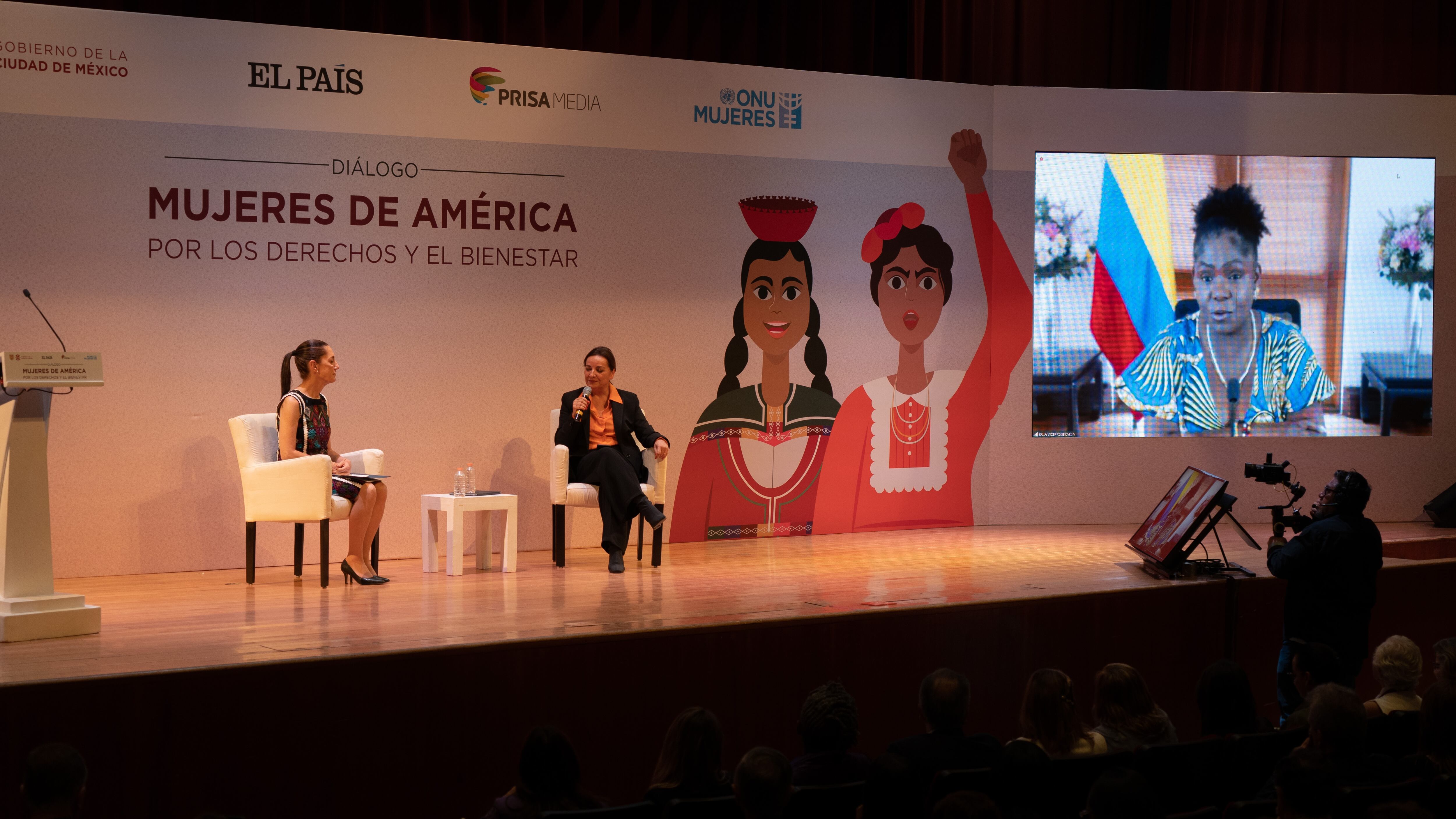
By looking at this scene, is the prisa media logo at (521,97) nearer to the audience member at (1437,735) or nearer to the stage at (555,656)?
the stage at (555,656)

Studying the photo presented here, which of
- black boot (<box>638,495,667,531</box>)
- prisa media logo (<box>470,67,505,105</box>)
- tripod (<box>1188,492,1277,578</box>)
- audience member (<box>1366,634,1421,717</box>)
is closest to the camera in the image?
audience member (<box>1366,634,1421,717</box>)

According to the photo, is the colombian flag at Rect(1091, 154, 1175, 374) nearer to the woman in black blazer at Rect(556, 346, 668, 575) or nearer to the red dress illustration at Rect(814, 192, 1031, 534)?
the red dress illustration at Rect(814, 192, 1031, 534)

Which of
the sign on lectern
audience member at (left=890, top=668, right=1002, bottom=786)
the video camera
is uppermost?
the sign on lectern

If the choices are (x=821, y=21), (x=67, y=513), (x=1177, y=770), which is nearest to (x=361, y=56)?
(x=67, y=513)

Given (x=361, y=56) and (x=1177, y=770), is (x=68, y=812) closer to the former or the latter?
(x=1177, y=770)

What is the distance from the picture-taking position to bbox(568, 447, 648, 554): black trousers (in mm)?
5781

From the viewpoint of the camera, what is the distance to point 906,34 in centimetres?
812

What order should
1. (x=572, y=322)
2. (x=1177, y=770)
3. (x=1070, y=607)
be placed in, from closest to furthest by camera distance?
(x=1177, y=770) < (x=1070, y=607) < (x=572, y=322)

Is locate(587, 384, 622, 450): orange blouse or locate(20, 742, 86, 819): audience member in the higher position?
locate(587, 384, 622, 450): orange blouse

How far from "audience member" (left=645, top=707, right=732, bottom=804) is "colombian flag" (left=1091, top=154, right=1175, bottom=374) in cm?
576

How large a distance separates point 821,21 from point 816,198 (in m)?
1.51

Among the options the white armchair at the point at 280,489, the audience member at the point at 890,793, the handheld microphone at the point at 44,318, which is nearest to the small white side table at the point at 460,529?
the white armchair at the point at 280,489

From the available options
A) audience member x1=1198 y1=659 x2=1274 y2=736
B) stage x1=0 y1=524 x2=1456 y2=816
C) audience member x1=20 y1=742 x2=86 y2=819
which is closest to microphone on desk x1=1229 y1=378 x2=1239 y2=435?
stage x1=0 y1=524 x2=1456 y2=816

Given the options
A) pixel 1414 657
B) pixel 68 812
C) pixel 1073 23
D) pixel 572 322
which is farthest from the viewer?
pixel 1073 23
